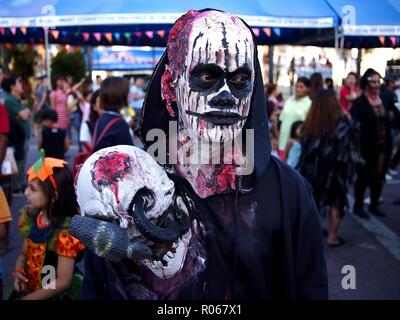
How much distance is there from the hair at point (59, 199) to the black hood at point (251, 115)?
1.47 meters

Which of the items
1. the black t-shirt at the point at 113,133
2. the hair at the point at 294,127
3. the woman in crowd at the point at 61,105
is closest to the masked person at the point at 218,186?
the black t-shirt at the point at 113,133

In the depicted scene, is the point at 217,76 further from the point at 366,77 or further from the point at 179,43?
the point at 366,77

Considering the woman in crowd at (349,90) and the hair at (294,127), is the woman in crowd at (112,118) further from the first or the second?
the woman in crowd at (349,90)

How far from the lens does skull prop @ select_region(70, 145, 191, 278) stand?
3.83ft

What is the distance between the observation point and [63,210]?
2.88 m

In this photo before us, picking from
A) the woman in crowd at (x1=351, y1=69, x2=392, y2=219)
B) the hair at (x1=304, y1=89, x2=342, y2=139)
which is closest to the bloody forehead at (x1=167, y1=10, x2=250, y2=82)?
the hair at (x1=304, y1=89, x2=342, y2=139)

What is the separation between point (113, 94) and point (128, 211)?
11.2ft

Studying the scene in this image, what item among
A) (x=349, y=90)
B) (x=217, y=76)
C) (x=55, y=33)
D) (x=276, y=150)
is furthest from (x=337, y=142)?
(x=349, y=90)

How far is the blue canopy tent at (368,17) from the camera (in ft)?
16.1

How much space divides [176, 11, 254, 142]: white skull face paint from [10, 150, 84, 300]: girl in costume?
1.60m
